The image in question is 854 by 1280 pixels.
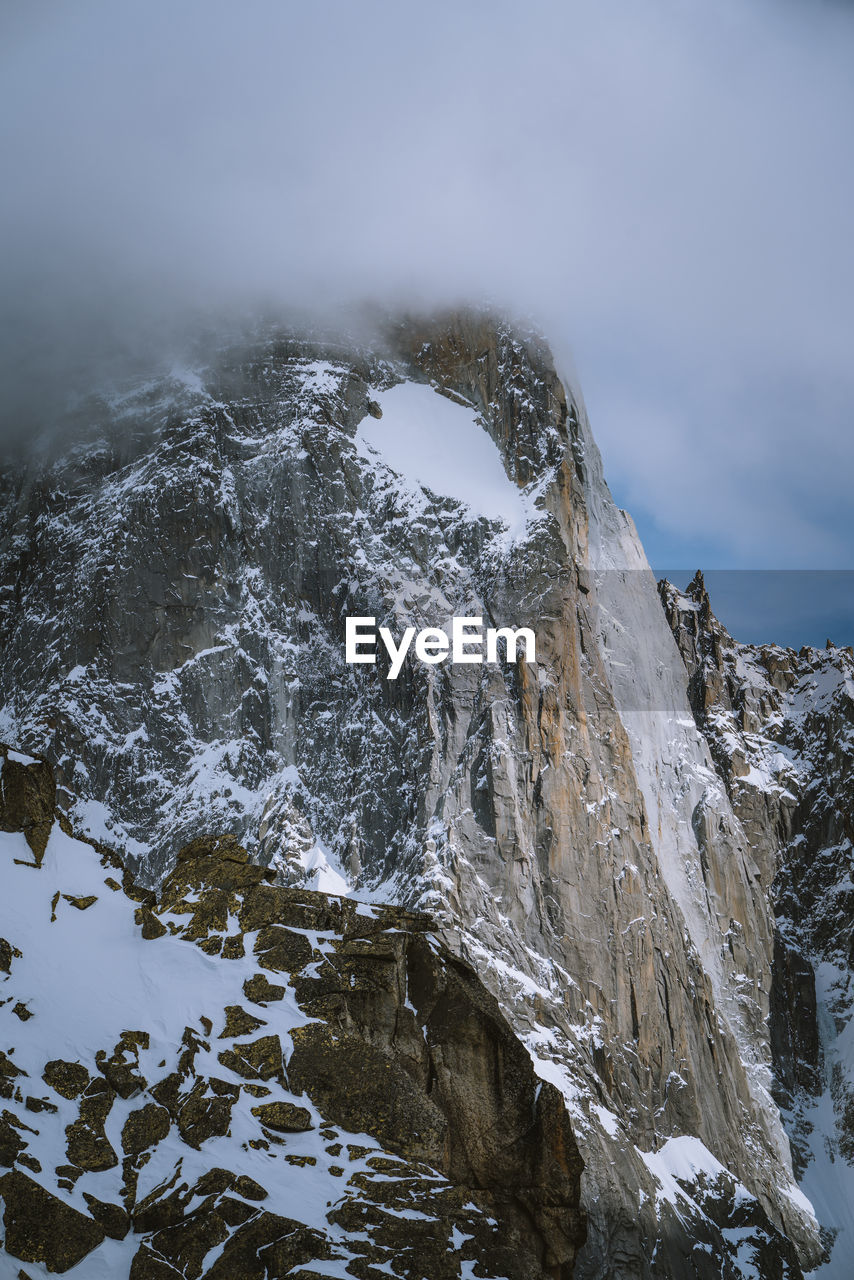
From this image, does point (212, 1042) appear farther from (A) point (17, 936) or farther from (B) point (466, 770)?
(B) point (466, 770)

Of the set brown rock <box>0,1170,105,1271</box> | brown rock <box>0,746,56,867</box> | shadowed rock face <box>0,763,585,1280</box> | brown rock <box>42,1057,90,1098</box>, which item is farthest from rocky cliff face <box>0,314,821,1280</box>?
brown rock <box>0,1170,105,1271</box>

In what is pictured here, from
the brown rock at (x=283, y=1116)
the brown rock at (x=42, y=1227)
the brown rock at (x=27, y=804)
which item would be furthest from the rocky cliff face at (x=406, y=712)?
the brown rock at (x=42, y=1227)

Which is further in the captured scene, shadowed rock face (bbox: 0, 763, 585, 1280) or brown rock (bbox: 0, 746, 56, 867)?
brown rock (bbox: 0, 746, 56, 867)

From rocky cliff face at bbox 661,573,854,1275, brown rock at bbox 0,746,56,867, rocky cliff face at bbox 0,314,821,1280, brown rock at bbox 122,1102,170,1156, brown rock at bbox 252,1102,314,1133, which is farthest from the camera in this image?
rocky cliff face at bbox 661,573,854,1275

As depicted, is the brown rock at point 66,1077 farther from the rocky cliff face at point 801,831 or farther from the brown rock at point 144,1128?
the rocky cliff face at point 801,831

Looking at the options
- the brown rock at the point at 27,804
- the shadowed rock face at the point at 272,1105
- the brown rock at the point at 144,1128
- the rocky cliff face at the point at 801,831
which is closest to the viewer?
the shadowed rock face at the point at 272,1105

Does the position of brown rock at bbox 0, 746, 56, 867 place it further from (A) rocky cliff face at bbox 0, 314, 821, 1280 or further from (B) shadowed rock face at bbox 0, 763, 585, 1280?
(A) rocky cliff face at bbox 0, 314, 821, 1280
